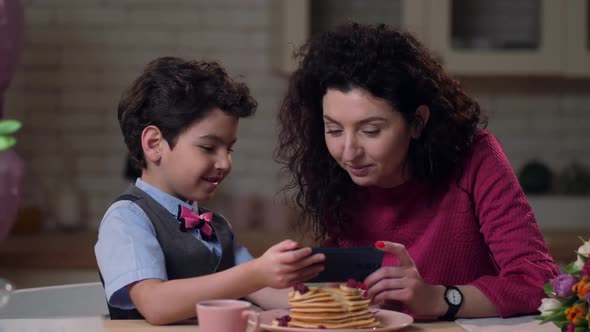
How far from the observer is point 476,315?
1648 millimetres

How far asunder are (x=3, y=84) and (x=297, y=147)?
166 cm

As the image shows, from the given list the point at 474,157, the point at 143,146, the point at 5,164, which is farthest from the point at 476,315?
the point at 5,164

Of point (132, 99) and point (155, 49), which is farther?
point (155, 49)

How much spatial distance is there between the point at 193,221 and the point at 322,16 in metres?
2.20

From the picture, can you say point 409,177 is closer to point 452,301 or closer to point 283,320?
point 452,301

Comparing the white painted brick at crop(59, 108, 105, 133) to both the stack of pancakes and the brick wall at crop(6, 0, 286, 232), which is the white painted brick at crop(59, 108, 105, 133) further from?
the stack of pancakes

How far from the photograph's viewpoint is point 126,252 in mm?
1573

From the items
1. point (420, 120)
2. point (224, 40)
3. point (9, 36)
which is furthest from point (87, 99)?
point (420, 120)

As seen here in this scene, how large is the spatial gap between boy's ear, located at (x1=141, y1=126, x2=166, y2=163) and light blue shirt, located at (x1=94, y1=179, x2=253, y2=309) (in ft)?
0.41

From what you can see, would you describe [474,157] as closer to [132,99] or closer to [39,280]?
[132,99]

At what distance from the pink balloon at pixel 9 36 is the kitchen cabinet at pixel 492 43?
1.59 meters

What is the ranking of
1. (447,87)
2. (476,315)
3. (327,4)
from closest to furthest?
(476,315)
(447,87)
(327,4)

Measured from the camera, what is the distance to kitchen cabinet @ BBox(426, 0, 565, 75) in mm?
3740

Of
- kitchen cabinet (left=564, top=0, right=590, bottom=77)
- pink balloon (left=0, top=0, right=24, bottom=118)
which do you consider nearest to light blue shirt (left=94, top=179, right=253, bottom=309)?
pink balloon (left=0, top=0, right=24, bottom=118)
